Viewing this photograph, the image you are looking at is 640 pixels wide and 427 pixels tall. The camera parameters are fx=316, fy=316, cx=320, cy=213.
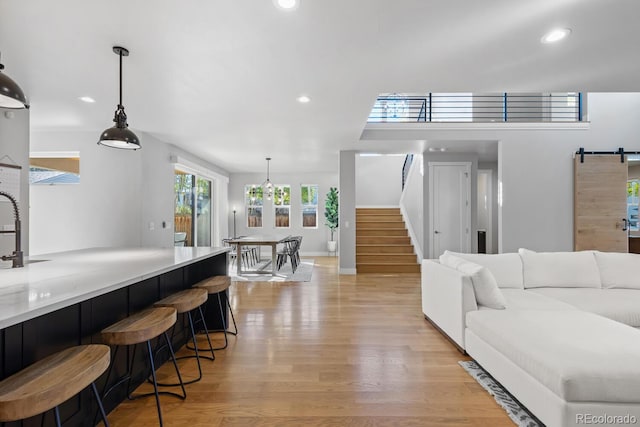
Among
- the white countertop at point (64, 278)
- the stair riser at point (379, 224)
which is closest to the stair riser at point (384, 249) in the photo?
the stair riser at point (379, 224)

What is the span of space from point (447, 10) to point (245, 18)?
4.66 feet

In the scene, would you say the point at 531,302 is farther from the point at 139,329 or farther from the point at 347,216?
the point at 347,216

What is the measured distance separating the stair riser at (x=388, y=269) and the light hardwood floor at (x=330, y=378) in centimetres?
272

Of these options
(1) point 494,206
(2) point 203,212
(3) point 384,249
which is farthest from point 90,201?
(1) point 494,206

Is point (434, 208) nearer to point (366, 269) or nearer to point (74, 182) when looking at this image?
point (366, 269)

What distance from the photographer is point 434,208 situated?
6988mm

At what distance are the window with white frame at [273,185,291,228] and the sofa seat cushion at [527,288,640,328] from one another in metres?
7.63

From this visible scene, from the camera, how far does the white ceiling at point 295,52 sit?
86.7 inches

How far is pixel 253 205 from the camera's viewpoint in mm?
10234

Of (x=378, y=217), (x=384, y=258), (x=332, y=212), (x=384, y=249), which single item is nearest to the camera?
(x=384, y=258)

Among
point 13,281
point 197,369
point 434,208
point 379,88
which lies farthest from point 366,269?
point 13,281

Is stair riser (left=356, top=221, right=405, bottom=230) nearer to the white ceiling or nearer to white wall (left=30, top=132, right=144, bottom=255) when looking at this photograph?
the white ceiling

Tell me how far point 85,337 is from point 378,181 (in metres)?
9.16
